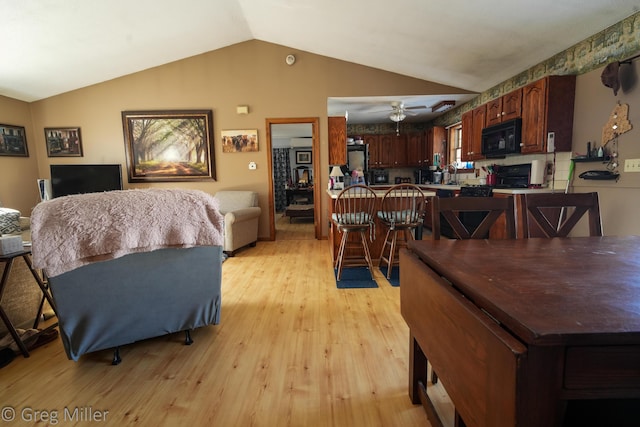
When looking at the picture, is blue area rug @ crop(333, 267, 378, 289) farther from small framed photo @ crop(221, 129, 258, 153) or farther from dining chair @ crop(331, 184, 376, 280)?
small framed photo @ crop(221, 129, 258, 153)

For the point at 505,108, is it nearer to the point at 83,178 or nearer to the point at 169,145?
the point at 169,145

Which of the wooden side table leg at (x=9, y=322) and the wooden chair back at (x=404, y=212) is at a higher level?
the wooden chair back at (x=404, y=212)

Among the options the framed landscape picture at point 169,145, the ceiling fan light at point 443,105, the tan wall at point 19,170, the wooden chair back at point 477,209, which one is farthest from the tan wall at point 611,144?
the tan wall at point 19,170

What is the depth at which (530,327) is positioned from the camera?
55cm

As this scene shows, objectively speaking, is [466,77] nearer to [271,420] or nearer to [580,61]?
[580,61]

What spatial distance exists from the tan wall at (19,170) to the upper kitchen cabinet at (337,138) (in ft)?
16.5

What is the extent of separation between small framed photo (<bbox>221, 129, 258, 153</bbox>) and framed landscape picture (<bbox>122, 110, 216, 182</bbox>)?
0.25m

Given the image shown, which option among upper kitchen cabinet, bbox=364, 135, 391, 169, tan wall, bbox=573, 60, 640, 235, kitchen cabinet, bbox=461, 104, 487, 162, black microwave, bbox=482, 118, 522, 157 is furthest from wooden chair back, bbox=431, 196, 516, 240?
upper kitchen cabinet, bbox=364, 135, 391, 169

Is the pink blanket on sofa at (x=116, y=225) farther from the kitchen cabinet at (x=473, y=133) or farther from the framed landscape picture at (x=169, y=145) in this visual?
the kitchen cabinet at (x=473, y=133)

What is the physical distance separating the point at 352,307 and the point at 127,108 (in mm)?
4951

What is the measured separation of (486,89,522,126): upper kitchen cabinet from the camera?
3543 millimetres

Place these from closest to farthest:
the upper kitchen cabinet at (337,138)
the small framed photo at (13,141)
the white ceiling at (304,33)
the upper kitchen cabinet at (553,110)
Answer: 1. the white ceiling at (304,33)
2. the upper kitchen cabinet at (553,110)
3. the small framed photo at (13,141)
4. the upper kitchen cabinet at (337,138)

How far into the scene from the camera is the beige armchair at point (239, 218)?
3949mm

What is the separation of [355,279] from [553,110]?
282cm
